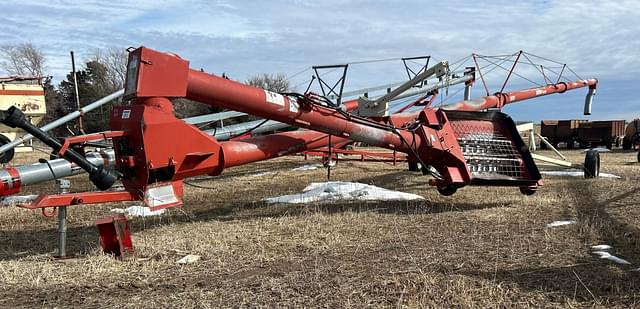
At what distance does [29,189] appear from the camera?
12.2 metres

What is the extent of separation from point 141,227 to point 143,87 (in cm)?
248

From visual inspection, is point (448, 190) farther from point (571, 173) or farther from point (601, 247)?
point (571, 173)

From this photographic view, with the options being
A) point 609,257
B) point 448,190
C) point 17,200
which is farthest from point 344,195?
point 17,200

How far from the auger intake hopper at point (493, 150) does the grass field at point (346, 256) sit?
1.39 feet

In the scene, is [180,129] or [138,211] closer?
[180,129]

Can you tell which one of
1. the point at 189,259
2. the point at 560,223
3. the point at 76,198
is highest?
the point at 76,198

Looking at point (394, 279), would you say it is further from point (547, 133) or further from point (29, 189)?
point (547, 133)

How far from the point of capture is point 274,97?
21.3 feet

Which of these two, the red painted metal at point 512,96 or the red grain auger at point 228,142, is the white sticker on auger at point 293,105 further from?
the red painted metal at point 512,96

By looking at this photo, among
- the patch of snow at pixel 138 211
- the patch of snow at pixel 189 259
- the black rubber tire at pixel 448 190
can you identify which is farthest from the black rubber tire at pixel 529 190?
the patch of snow at pixel 138 211

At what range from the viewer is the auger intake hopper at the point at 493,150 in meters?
8.23

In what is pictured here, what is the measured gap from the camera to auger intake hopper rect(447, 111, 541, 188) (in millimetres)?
8234

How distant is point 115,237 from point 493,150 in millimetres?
5785

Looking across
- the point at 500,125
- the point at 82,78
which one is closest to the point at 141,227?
the point at 500,125
